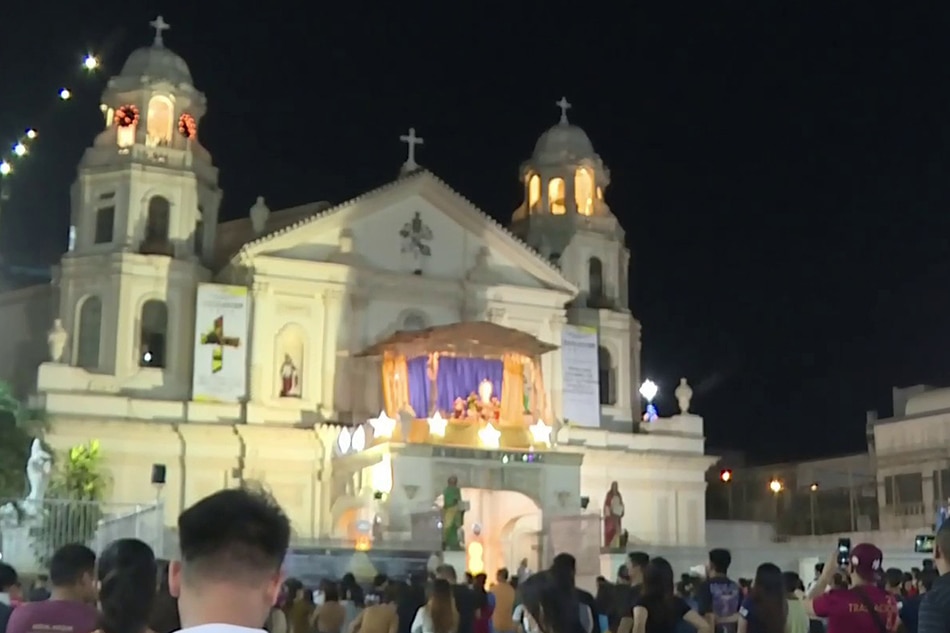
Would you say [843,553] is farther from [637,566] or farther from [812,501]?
[812,501]

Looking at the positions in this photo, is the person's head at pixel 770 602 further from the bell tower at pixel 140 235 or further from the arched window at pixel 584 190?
the arched window at pixel 584 190

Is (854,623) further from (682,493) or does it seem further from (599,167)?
(599,167)

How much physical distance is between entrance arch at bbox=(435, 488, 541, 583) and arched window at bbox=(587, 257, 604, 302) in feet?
32.8

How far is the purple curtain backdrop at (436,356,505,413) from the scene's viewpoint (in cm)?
3547

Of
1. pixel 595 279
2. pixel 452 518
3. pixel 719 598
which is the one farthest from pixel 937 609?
pixel 595 279

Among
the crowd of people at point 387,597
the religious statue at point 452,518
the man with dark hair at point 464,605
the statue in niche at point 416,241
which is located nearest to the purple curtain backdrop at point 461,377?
the statue in niche at point 416,241

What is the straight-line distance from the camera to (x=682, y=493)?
139 ft

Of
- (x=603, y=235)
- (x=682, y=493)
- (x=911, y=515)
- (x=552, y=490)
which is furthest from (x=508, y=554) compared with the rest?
(x=911, y=515)

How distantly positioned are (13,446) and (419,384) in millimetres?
10945

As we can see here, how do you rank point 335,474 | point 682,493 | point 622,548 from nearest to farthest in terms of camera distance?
1. point 622,548
2. point 335,474
3. point 682,493

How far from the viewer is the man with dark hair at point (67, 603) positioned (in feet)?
19.7

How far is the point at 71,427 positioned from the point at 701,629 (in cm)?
2877

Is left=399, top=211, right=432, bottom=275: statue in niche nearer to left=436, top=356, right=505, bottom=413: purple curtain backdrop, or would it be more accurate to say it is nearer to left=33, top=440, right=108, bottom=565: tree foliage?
left=436, top=356, right=505, bottom=413: purple curtain backdrop

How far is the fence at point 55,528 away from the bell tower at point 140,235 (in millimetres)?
9225
